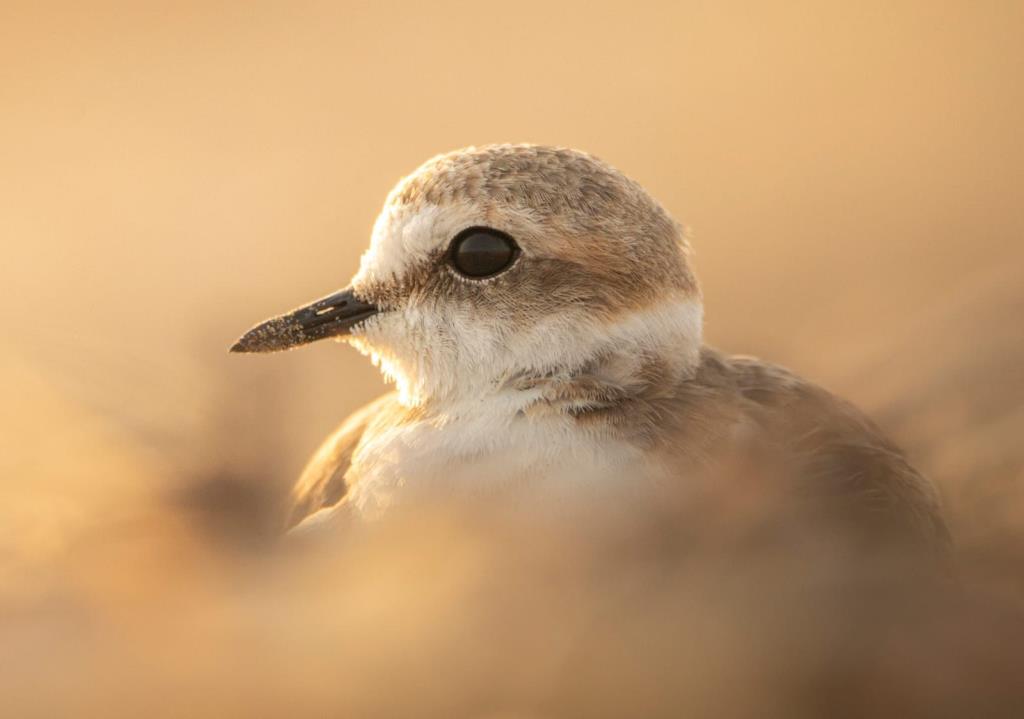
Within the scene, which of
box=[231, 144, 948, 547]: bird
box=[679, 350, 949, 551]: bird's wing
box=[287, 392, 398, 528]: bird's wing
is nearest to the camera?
box=[679, 350, 949, 551]: bird's wing

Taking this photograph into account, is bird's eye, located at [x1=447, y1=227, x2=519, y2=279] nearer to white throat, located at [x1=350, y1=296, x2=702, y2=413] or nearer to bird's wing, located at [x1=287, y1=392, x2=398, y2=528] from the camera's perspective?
white throat, located at [x1=350, y1=296, x2=702, y2=413]

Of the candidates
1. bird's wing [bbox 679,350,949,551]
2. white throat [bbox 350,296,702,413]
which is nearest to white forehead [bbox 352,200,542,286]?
white throat [bbox 350,296,702,413]

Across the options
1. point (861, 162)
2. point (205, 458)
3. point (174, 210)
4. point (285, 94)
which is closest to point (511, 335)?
point (205, 458)

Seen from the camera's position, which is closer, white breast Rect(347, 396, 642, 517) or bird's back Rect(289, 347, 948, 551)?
bird's back Rect(289, 347, 948, 551)

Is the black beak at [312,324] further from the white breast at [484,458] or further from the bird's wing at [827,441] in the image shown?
the bird's wing at [827,441]

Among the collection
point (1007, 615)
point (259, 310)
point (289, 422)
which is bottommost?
point (1007, 615)

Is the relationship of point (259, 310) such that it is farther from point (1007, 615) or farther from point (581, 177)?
point (1007, 615)
